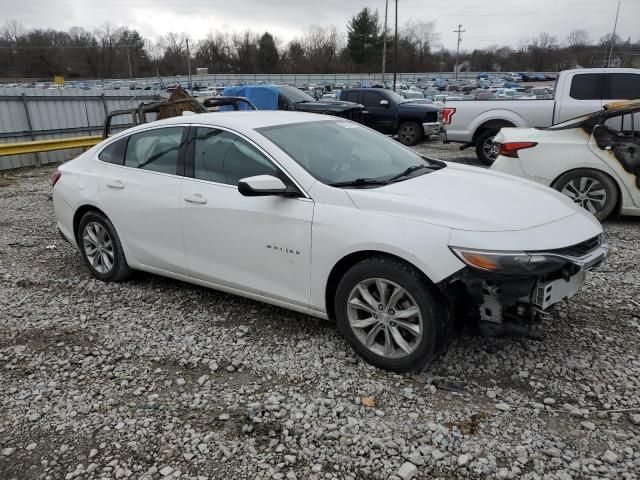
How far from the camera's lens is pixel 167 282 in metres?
5.05

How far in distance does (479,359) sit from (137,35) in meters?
107

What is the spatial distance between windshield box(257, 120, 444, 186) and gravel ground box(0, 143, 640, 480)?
1.20m

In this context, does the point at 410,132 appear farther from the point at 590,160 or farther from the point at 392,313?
the point at 392,313

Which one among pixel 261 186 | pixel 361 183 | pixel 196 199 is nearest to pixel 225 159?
pixel 196 199

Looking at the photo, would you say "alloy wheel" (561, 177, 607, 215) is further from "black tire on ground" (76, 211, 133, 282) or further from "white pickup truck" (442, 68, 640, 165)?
"black tire on ground" (76, 211, 133, 282)

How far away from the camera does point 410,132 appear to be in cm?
1591

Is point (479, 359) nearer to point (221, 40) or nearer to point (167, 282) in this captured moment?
point (167, 282)

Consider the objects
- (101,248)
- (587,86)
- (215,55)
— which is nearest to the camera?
(101,248)

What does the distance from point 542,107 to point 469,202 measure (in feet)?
27.5

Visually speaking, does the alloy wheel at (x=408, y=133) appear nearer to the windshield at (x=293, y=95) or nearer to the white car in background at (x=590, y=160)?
the windshield at (x=293, y=95)

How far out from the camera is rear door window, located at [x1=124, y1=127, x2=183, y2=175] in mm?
4301

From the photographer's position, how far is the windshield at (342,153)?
3.68m

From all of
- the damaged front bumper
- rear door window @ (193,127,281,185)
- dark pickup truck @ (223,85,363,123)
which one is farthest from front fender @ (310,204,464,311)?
dark pickup truck @ (223,85,363,123)

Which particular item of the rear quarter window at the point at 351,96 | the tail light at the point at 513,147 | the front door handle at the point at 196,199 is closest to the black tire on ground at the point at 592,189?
the tail light at the point at 513,147
